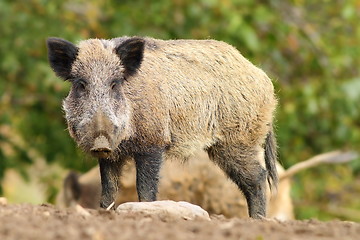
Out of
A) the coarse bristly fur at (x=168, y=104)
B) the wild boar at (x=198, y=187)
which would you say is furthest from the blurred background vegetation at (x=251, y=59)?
the coarse bristly fur at (x=168, y=104)

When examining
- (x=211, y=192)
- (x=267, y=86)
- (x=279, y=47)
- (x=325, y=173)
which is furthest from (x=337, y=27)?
(x=267, y=86)

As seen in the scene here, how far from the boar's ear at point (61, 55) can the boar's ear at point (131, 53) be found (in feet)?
1.24

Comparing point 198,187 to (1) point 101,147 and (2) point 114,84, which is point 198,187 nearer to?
(2) point 114,84

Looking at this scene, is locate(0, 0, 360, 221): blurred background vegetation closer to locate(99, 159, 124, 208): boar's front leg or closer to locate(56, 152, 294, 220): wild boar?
locate(56, 152, 294, 220): wild boar

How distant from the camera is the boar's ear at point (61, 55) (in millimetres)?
7031

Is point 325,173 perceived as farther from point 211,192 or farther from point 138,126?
point 138,126

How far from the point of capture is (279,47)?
46.4 ft

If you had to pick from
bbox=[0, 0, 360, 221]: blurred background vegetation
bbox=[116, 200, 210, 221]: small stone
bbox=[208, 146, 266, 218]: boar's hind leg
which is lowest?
bbox=[116, 200, 210, 221]: small stone

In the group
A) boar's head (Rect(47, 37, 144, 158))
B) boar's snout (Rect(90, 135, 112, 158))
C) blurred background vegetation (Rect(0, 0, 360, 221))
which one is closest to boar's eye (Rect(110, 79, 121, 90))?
boar's head (Rect(47, 37, 144, 158))

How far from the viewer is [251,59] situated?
12438mm

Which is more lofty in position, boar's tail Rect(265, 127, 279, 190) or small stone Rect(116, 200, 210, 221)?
boar's tail Rect(265, 127, 279, 190)

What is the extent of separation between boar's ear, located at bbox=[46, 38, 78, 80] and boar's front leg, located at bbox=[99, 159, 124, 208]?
826 mm

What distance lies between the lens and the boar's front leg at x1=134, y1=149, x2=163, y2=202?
7180 millimetres

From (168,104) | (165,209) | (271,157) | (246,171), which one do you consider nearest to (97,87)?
(168,104)
